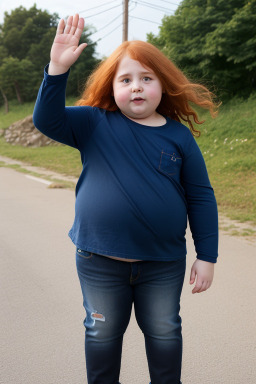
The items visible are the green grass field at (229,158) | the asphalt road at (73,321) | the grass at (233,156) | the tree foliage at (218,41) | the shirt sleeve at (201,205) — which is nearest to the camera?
the shirt sleeve at (201,205)

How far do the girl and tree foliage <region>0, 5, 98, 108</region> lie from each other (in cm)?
3077

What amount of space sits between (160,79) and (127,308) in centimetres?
91

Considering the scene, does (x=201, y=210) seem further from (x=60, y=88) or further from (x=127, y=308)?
(x=60, y=88)

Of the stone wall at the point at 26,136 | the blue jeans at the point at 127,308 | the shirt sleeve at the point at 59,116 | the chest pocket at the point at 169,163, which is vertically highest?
the shirt sleeve at the point at 59,116

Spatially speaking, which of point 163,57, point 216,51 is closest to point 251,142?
point 216,51

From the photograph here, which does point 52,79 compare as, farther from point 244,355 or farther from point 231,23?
point 231,23

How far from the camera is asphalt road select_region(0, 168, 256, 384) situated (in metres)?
2.53

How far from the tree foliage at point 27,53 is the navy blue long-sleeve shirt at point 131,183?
30.8 m

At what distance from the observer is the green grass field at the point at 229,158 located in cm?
706

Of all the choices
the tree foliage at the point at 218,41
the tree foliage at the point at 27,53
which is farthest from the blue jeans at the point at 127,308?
the tree foliage at the point at 27,53

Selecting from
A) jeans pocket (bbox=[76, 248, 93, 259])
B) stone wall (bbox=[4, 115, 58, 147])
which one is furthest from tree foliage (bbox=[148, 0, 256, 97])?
jeans pocket (bbox=[76, 248, 93, 259])

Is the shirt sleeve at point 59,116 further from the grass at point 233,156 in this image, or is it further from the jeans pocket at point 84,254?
the grass at point 233,156

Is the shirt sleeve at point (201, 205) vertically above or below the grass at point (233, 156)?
above

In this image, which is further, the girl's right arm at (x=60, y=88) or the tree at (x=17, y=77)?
the tree at (x=17, y=77)
